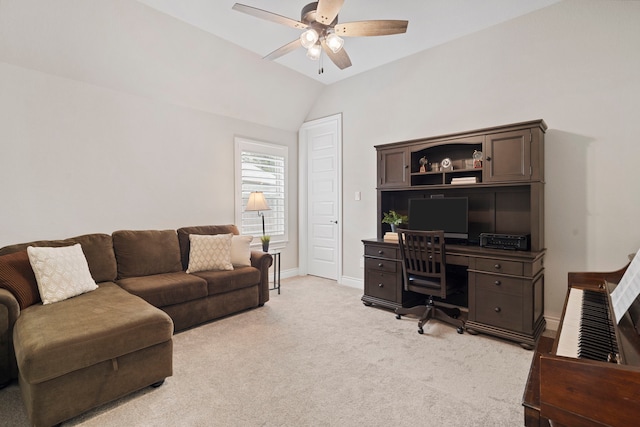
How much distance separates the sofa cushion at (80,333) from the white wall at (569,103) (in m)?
3.63

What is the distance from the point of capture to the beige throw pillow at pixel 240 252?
377 cm

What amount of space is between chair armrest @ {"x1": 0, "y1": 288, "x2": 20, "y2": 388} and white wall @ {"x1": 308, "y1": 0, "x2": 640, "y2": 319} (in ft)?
14.1

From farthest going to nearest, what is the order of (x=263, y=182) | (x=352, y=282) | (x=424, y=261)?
(x=263, y=182)
(x=352, y=282)
(x=424, y=261)

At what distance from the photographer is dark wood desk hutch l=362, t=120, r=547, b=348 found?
2781 mm

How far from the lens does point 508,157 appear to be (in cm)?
301

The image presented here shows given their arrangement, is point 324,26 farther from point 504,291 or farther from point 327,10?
point 504,291

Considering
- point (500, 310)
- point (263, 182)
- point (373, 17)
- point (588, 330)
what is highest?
point (373, 17)

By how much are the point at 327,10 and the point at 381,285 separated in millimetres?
2857

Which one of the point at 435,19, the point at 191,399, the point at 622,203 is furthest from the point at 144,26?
the point at 622,203

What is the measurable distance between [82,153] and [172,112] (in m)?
1.14

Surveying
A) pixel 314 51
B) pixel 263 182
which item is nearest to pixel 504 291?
pixel 314 51

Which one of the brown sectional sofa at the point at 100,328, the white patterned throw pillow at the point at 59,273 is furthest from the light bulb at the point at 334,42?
the white patterned throw pillow at the point at 59,273

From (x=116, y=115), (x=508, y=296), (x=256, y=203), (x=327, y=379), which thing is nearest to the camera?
(x=327, y=379)

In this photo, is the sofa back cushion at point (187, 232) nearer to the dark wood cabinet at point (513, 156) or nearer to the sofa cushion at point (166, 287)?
the sofa cushion at point (166, 287)
